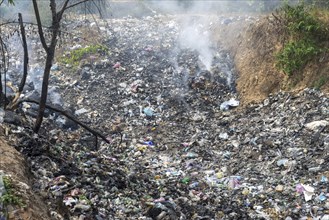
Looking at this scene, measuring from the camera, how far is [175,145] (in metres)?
6.25

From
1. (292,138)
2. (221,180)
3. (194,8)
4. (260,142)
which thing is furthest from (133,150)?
(194,8)

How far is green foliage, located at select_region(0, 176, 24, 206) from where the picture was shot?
254 cm

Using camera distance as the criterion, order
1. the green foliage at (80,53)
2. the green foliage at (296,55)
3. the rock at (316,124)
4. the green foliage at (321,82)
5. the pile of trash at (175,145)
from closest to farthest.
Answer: the pile of trash at (175,145) → the rock at (316,124) → the green foliage at (321,82) → the green foliage at (296,55) → the green foliage at (80,53)

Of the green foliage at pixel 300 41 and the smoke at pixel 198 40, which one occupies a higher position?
the smoke at pixel 198 40

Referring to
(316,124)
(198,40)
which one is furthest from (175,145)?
(198,40)

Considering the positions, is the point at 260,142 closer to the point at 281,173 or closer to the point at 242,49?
the point at 281,173

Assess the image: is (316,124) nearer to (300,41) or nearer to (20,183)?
(300,41)

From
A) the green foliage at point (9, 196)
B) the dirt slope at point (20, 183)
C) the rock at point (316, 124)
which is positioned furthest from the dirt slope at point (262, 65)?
the green foliage at point (9, 196)

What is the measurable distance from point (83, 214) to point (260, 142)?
3197mm

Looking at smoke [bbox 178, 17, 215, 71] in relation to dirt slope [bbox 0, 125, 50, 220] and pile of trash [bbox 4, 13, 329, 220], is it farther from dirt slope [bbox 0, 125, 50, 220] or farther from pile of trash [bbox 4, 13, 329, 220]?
dirt slope [bbox 0, 125, 50, 220]

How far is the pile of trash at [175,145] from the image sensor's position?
13.0ft

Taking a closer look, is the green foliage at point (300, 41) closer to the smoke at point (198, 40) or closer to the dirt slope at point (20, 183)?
the smoke at point (198, 40)

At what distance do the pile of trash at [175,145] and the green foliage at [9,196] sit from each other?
41 centimetres

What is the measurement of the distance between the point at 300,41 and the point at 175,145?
286 cm
